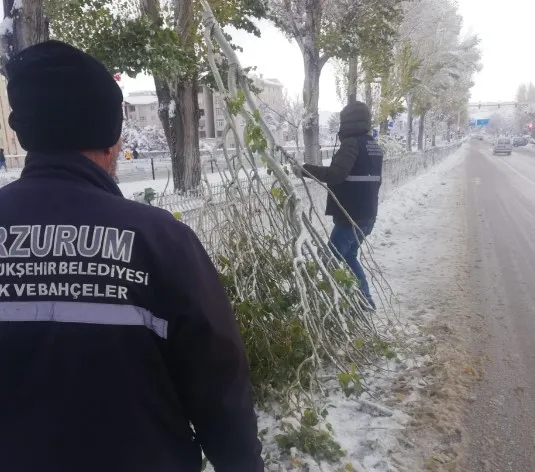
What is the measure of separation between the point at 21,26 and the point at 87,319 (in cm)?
379

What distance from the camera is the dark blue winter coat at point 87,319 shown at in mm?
1078

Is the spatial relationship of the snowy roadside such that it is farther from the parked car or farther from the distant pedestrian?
the parked car

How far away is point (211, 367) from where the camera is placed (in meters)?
1.20

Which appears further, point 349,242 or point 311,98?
point 311,98

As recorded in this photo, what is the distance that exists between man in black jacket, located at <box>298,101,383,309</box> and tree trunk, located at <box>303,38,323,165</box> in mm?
6260

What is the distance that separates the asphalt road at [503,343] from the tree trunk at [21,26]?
4521mm

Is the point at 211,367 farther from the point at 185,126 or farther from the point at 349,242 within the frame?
the point at 185,126

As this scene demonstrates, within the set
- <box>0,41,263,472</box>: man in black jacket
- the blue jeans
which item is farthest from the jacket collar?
the blue jeans

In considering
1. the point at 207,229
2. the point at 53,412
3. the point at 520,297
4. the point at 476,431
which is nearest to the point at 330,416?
the point at 476,431

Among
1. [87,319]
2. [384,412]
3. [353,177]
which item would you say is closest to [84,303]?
[87,319]

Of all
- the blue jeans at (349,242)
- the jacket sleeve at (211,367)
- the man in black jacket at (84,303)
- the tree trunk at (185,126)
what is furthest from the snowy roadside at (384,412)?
the tree trunk at (185,126)

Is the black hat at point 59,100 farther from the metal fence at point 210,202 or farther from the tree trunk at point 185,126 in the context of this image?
the tree trunk at point 185,126

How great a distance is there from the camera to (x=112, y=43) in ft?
23.2

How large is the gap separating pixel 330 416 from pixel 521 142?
61965 millimetres
